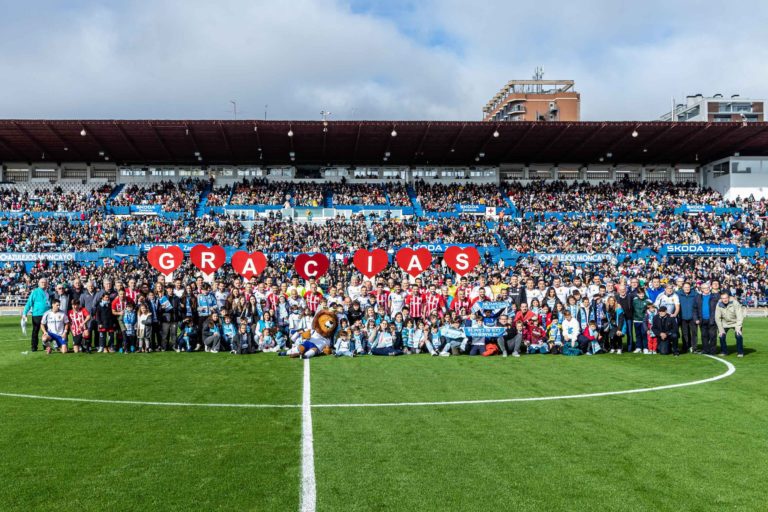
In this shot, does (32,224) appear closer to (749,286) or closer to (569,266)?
(569,266)

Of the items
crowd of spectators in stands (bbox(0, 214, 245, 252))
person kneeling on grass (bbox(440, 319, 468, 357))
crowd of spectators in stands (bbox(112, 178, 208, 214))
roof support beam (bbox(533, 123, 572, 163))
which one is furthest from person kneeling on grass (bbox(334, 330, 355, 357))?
roof support beam (bbox(533, 123, 572, 163))

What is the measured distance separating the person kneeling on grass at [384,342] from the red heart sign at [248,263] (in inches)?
224

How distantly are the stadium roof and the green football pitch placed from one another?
34.1 m

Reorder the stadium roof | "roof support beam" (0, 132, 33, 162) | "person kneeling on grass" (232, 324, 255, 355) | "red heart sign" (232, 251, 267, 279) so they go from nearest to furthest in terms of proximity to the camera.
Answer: "person kneeling on grass" (232, 324, 255, 355), "red heart sign" (232, 251, 267, 279), the stadium roof, "roof support beam" (0, 132, 33, 162)

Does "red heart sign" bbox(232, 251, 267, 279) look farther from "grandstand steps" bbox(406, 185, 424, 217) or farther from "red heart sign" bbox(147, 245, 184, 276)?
"grandstand steps" bbox(406, 185, 424, 217)

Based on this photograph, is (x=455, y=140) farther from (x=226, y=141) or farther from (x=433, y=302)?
(x=433, y=302)

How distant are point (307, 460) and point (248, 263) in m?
A: 13.7

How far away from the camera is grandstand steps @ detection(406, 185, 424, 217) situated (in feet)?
157

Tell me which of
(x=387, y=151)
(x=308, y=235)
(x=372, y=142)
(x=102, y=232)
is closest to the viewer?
(x=308, y=235)

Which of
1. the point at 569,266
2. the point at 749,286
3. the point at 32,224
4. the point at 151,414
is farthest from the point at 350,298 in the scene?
the point at 32,224

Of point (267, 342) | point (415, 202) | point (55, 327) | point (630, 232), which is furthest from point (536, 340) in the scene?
point (415, 202)

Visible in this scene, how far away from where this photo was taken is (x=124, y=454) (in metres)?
6.47

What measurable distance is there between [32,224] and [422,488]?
4489 centimetres

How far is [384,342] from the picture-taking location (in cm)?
1518
